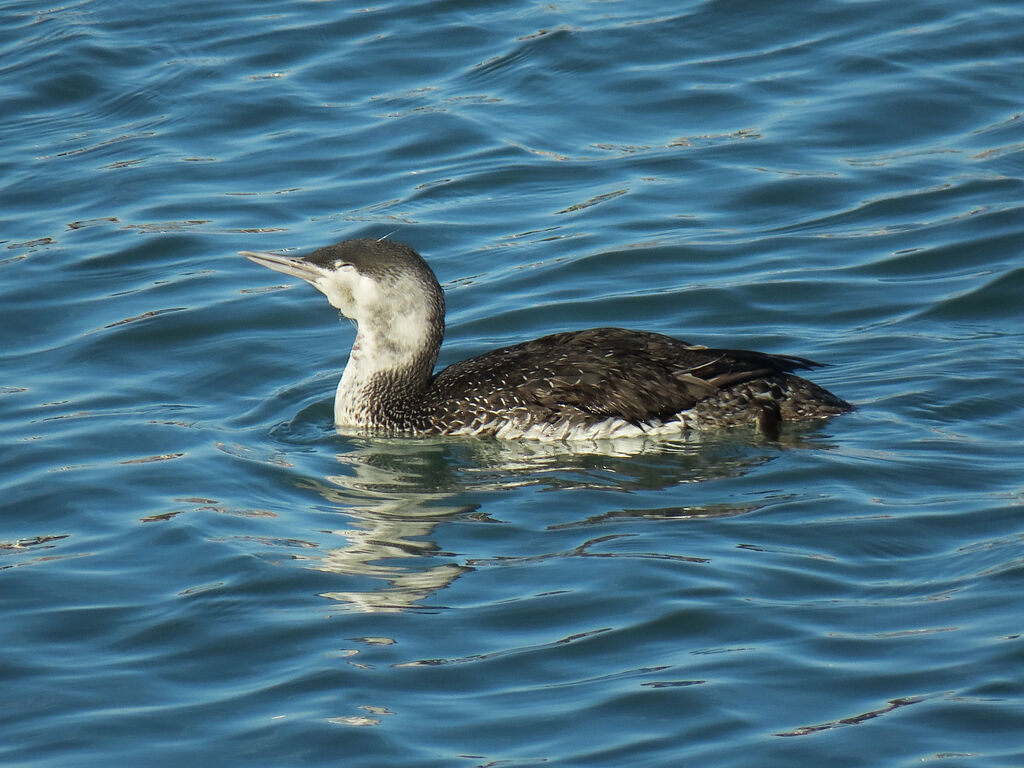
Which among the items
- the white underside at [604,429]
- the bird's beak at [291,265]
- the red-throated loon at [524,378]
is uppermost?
the bird's beak at [291,265]

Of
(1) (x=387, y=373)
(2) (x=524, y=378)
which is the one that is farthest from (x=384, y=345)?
(2) (x=524, y=378)

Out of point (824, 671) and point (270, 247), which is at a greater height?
point (270, 247)

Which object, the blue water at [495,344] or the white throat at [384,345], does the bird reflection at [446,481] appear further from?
the white throat at [384,345]

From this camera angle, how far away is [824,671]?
6.29 m

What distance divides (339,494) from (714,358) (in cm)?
195

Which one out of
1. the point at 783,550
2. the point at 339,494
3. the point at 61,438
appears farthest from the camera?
the point at 61,438

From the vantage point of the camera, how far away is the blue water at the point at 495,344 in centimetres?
630

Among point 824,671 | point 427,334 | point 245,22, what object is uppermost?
point 245,22

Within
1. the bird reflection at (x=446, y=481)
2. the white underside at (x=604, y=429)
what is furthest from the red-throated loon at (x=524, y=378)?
the bird reflection at (x=446, y=481)

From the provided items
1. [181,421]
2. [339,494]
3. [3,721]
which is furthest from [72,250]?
[3,721]

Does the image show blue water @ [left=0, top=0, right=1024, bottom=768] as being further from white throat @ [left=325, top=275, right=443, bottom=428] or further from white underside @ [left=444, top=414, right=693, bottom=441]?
white throat @ [left=325, top=275, right=443, bottom=428]

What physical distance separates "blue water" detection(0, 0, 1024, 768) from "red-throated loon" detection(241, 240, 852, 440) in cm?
18

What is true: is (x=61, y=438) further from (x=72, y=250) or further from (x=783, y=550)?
(x=783, y=550)

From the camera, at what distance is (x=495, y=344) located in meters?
10.5
